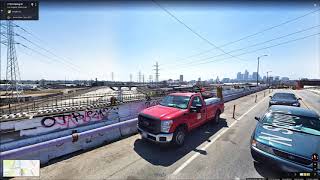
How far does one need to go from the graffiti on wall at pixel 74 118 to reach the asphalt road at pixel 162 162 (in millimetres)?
3061

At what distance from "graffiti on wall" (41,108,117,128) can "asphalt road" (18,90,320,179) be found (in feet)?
10.0

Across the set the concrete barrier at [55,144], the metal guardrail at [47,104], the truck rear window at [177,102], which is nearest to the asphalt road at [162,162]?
the concrete barrier at [55,144]

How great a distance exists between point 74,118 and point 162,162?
5.67 meters

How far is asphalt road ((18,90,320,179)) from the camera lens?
4.64 metres

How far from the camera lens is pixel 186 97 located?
7.78m

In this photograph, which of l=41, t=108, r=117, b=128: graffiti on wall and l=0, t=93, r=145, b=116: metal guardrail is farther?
l=0, t=93, r=145, b=116: metal guardrail

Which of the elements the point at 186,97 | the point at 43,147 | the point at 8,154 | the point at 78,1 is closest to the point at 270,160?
the point at 186,97

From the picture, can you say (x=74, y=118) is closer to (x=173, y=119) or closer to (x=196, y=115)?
(x=173, y=119)

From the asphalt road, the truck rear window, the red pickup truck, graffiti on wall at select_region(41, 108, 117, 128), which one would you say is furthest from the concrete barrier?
the truck rear window

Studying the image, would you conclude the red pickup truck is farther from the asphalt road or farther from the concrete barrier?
the concrete barrier

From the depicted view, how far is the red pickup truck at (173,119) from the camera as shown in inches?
241

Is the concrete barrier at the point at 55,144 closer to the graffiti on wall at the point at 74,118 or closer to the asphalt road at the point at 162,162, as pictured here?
the asphalt road at the point at 162,162

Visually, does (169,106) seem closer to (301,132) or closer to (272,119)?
(272,119)

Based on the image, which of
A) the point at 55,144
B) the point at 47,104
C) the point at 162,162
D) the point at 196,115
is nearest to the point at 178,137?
the point at 162,162
